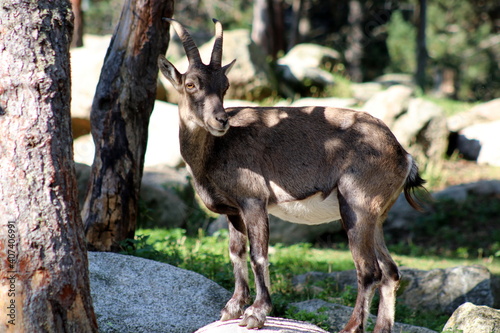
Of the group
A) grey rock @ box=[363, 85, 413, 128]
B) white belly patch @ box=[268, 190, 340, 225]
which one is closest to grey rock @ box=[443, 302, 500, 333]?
white belly patch @ box=[268, 190, 340, 225]

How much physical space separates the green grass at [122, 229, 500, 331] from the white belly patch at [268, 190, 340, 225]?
1.00 m

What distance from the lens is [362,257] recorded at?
18.2 ft

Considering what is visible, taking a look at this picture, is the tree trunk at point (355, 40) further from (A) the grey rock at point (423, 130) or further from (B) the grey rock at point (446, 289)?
(B) the grey rock at point (446, 289)

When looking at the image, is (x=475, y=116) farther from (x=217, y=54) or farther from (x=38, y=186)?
(x=38, y=186)

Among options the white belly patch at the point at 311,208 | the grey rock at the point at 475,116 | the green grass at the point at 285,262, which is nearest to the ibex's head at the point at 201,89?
the white belly patch at the point at 311,208

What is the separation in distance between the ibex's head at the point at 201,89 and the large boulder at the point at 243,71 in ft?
32.7

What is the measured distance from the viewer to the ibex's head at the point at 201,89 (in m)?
5.41

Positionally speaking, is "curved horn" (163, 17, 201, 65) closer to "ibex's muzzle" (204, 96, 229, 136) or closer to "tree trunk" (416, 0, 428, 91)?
"ibex's muzzle" (204, 96, 229, 136)

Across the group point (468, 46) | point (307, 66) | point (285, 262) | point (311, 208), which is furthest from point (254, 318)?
point (468, 46)

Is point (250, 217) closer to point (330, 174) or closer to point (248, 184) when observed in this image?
point (248, 184)

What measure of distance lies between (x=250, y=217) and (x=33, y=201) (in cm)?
216

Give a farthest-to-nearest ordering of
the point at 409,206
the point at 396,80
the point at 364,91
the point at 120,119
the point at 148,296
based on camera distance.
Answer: the point at 396,80 → the point at 364,91 → the point at 409,206 → the point at 120,119 → the point at 148,296

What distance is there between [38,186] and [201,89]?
84.4 inches

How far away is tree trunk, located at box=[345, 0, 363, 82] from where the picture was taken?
1098 inches
